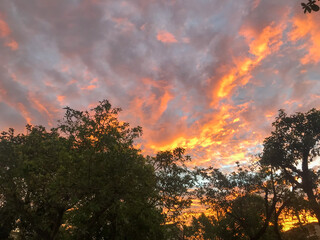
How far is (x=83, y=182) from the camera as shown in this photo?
1257 centimetres

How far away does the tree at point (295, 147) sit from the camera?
3017 cm

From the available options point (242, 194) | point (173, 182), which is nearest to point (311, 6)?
point (173, 182)

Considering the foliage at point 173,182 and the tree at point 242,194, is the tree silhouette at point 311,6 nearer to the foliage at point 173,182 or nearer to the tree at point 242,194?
the foliage at point 173,182

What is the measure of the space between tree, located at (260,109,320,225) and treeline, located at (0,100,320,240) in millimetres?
142

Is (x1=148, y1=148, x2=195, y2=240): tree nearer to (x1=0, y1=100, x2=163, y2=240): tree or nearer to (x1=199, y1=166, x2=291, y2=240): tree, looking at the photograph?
(x1=0, y1=100, x2=163, y2=240): tree

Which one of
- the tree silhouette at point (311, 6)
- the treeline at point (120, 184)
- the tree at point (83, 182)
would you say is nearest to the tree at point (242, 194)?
the treeline at point (120, 184)

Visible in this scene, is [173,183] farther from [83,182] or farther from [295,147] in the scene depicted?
[295,147]

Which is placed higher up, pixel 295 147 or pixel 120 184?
pixel 295 147

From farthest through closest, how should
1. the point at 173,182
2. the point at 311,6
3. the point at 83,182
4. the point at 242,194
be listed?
the point at 242,194
the point at 173,182
the point at 83,182
the point at 311,6

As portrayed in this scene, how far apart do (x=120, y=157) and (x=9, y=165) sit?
44.0 feet

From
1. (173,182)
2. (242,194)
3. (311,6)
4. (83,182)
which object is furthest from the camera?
(242,194)

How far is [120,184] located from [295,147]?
1259 inches

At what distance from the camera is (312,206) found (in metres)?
25.3

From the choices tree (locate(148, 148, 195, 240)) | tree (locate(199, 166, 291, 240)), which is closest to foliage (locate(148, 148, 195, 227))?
tree (locate(148, 148, 195, 240))
